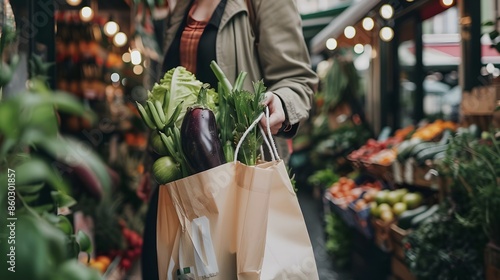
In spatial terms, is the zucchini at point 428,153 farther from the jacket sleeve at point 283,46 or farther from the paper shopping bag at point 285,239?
the paper shopping bag at point 285,239

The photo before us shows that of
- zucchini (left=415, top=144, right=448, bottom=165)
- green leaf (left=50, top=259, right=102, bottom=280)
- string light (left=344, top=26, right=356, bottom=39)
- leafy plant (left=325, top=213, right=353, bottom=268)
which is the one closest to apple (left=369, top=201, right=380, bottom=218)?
zucchini (left=415, top=144, right=448, bottom=165)

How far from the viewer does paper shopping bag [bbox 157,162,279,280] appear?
5.16 ft

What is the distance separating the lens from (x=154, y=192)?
2344 mm

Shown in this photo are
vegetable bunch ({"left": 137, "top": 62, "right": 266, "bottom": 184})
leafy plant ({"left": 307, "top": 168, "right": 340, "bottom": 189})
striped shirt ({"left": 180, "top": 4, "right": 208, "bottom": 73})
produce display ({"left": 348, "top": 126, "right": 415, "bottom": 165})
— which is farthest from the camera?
leafy plant ({"left": 307, "top": 168, "right": 340, "bottom": 189})

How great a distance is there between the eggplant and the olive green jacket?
48 centimetres

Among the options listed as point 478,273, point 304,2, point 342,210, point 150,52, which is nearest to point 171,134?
point 478,273

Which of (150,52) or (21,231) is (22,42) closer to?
(21,231)

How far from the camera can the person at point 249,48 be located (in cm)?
216

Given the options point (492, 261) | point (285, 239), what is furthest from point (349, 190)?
point (285, 239)

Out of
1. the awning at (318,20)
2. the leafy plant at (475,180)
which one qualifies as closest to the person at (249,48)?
the leafy plant at (475,180)

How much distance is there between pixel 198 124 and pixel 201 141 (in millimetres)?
43

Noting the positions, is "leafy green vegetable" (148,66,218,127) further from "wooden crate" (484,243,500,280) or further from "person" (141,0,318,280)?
"wooden crate" (484,243,500,280)

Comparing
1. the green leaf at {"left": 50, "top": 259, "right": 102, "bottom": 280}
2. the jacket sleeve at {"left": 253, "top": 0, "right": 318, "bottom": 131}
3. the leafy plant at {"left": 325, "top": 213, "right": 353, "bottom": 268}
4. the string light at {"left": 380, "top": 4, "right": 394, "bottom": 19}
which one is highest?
the string light at {"left": 380, "top": 4, "right": 394, "bottom": 19}

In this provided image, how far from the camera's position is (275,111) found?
1.90m
